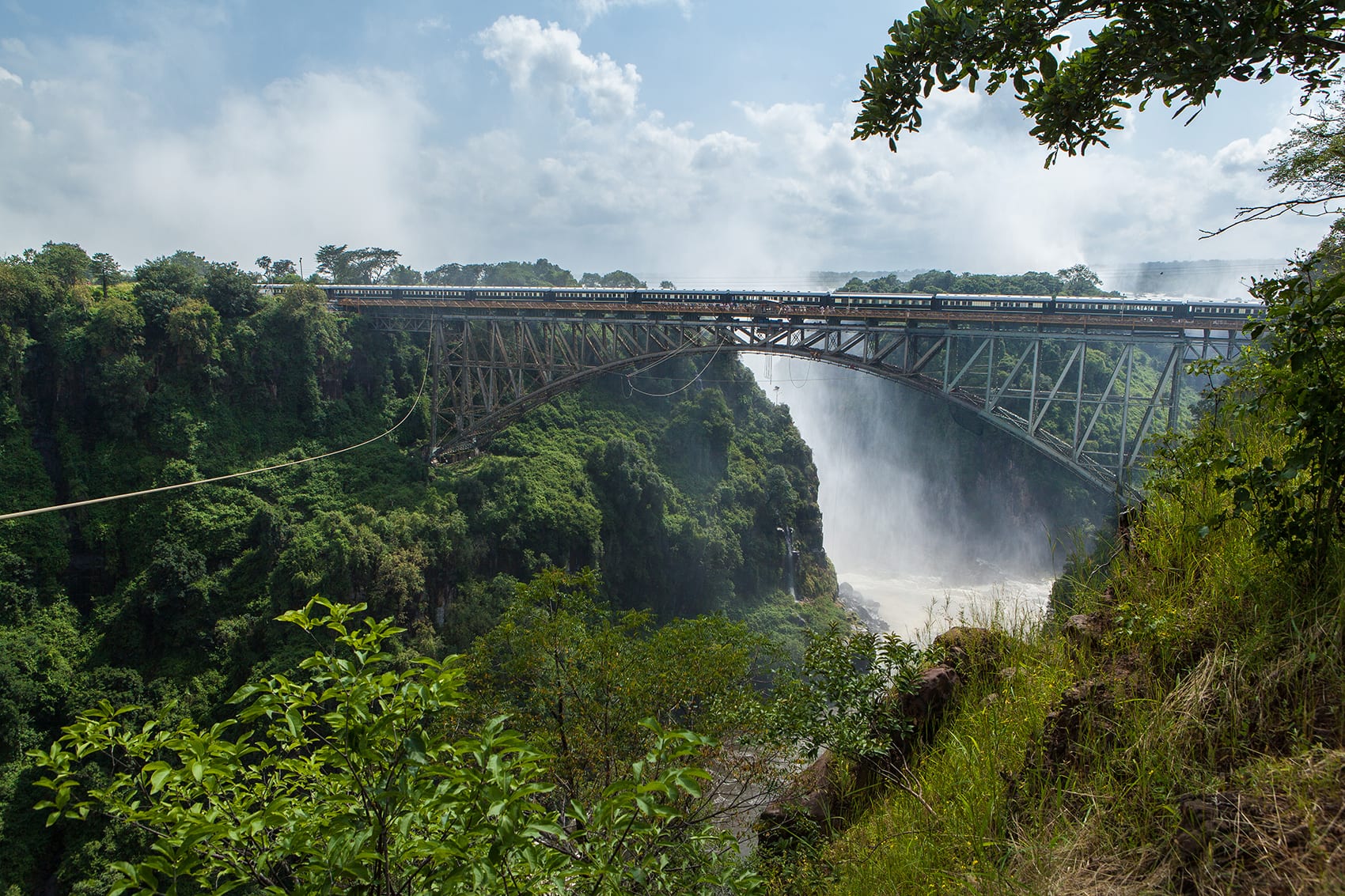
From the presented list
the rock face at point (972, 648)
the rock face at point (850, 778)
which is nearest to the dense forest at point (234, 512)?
the rock face at point (850, 778)

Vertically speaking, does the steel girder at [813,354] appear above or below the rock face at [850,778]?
above

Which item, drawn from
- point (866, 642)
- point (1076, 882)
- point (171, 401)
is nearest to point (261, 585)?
point (171, 401)

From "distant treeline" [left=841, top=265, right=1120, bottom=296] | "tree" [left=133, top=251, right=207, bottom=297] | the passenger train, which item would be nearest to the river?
"distant treeline" [left=841, top=265, right=1120, bottom=296]

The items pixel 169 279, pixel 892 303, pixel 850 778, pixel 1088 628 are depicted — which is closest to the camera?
pixel 1088 628

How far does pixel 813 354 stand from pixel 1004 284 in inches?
1110

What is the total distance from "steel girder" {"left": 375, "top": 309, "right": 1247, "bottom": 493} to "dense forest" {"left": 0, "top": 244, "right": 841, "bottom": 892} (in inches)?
84.4

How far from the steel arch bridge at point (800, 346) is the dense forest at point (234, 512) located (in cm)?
202

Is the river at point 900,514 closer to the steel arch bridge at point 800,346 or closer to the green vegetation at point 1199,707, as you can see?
the steel arch bridge at point 800,346

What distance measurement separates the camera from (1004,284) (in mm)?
42344

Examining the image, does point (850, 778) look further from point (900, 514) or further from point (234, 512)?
point (900, 514)

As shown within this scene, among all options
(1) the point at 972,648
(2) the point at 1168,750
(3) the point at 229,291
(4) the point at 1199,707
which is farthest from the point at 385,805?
(3) the point at 229,291

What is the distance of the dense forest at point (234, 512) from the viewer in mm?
17031

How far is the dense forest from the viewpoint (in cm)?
1703

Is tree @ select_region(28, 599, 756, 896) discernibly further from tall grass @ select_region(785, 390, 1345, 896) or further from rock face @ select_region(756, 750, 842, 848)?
rock face @ select_region(756, 750, 842, 848)
